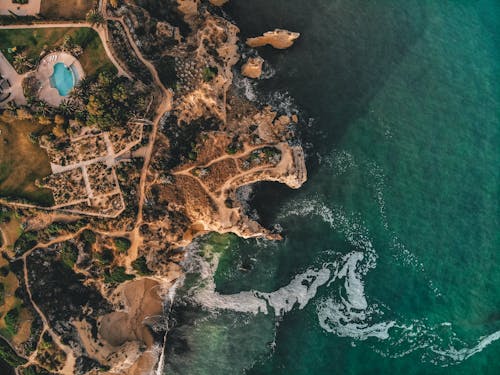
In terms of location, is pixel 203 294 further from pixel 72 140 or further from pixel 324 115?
pixel 324 115

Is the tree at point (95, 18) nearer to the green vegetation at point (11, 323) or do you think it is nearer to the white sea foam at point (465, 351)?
the green vegetation at point (11, 323)

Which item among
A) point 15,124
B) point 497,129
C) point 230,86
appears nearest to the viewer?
point 15,124

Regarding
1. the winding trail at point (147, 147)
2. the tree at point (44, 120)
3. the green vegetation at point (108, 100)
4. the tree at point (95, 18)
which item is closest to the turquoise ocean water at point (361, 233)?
the winding trail at point (147, 147)

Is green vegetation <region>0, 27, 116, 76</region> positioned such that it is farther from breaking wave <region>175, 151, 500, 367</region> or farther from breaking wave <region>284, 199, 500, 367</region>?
breaking wave <region>284, 199, 500, 367</region>

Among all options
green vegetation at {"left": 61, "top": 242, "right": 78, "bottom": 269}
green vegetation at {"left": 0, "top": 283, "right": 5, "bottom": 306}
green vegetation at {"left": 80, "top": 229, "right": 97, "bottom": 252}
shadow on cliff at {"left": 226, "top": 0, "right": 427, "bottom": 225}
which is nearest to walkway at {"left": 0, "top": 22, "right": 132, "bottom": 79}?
shadow on cliff at {"left": 226, "top": 0, "right": 427, "bottom": 225}

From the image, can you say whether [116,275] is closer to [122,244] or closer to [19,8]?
[122,244]

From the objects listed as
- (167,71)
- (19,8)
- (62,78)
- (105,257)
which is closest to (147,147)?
(167,71)

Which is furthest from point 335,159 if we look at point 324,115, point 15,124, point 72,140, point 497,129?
point 15,124
